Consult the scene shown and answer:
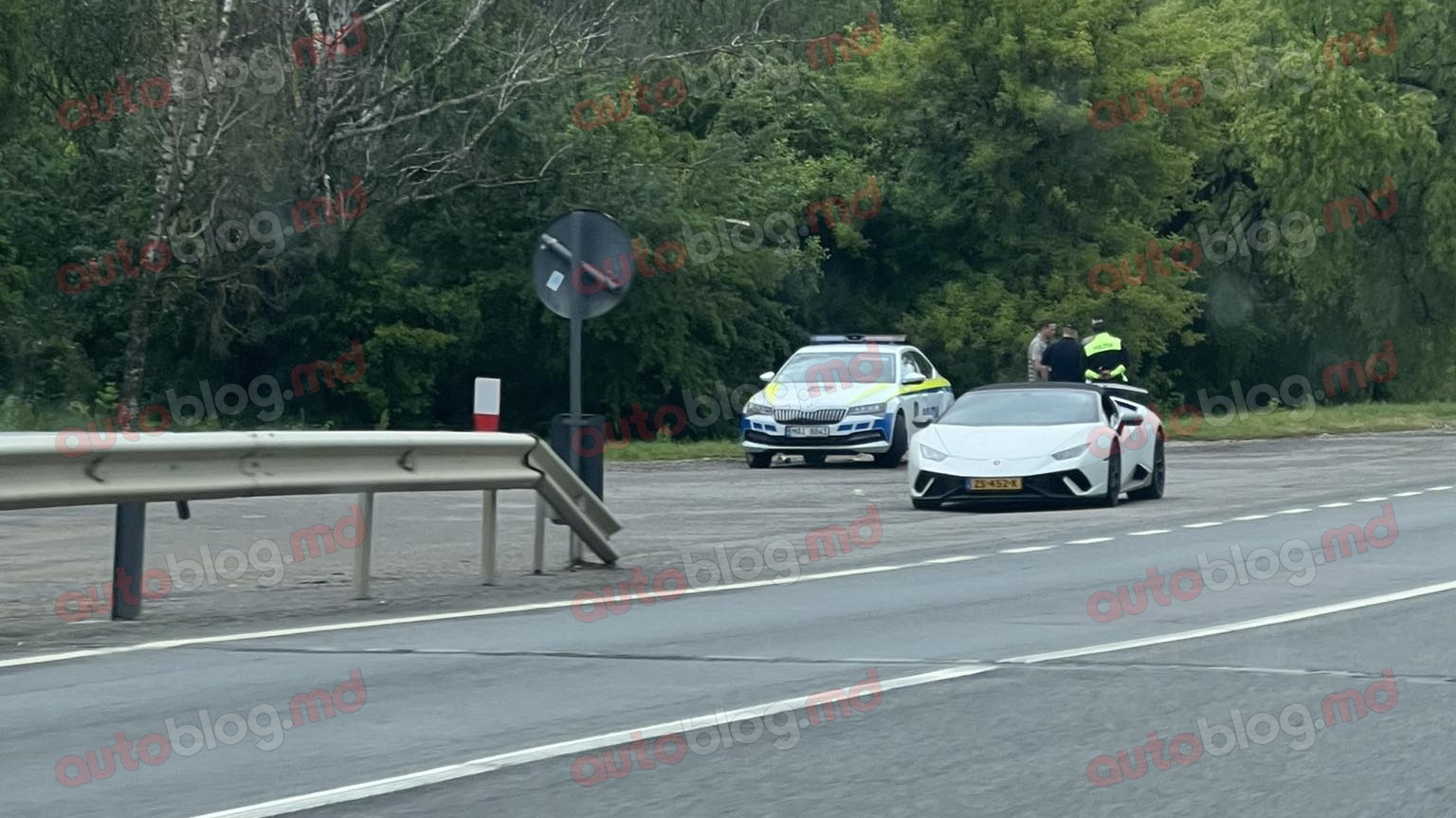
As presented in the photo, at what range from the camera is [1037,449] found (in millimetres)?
21438

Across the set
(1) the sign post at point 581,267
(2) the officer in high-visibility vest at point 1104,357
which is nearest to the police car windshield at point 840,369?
(2) the officer in high-visibility vest at point 1104,357

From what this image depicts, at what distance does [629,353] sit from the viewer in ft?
146

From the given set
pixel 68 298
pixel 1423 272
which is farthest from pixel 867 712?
pixel 1423 272

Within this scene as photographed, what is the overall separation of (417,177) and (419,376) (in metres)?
3.71

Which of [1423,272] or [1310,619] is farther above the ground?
[1423,272]

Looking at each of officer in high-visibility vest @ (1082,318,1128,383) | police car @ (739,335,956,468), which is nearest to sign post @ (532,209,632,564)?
police car @ (739,335,956,468)

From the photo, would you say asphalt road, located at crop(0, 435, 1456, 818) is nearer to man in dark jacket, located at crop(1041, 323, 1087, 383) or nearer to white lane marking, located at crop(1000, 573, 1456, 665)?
white lane marking, located at crop(1000, 573, 1456, 665)

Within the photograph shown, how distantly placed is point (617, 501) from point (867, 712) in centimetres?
1429

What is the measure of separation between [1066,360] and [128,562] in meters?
19.1

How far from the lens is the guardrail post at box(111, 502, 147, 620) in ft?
38.7

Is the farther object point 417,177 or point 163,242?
point 417,177

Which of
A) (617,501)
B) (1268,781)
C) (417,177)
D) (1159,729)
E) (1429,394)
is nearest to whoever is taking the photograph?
(1268,781)

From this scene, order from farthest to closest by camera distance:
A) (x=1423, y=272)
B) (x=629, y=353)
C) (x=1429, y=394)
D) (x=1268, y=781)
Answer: (x=1429, y=394)
(x=1423, y=272)
(x=629, y=353)
(x=1268, y=781)

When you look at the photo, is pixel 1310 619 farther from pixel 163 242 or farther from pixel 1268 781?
pixel 163 242
